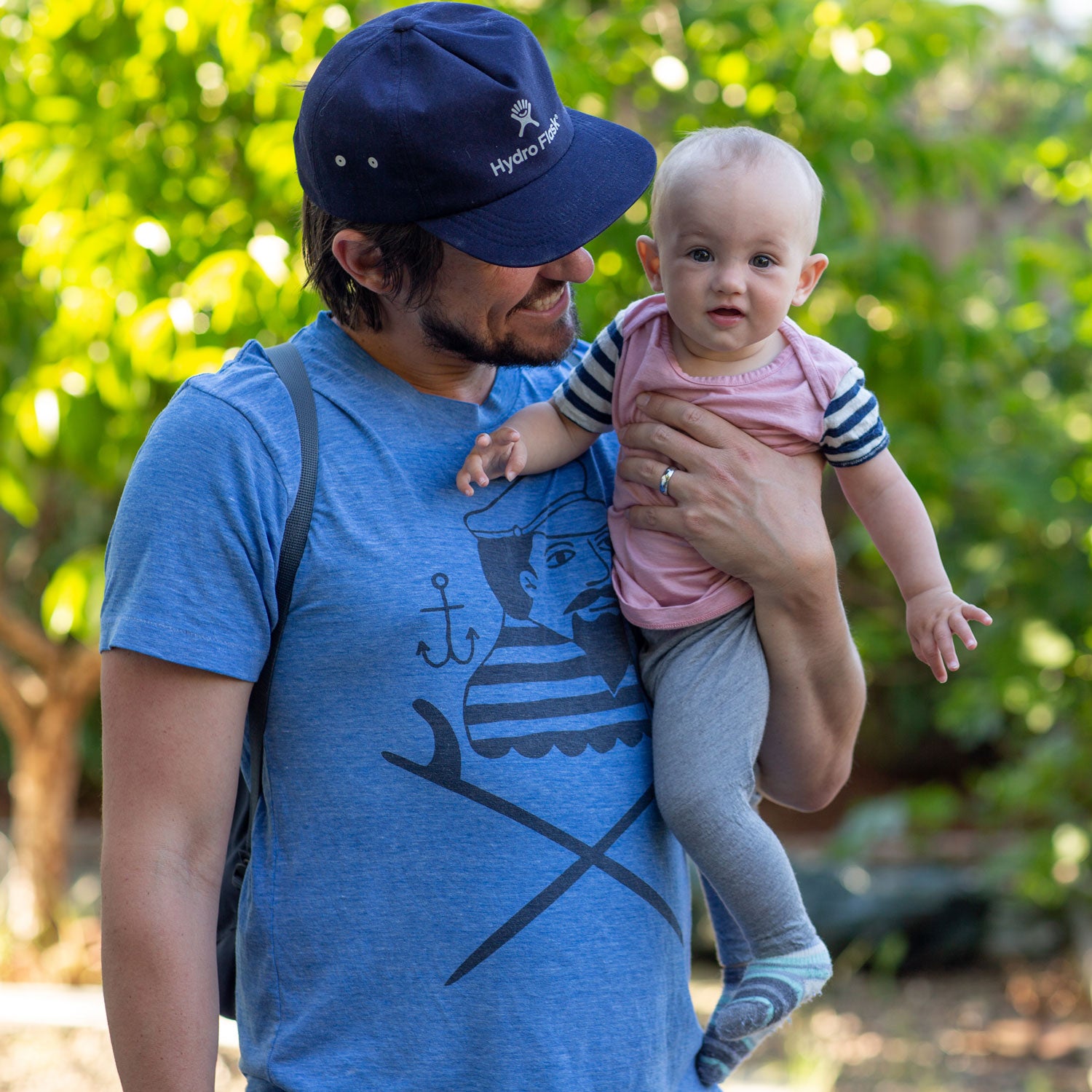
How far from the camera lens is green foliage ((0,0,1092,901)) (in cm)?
265

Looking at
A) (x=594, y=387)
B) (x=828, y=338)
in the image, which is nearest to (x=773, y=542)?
(x=594, y=387)

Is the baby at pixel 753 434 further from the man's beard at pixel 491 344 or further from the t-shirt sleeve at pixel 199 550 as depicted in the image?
the t-shirt sleeve at pixel 199 550

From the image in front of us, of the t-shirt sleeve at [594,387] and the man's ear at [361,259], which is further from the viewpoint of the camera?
the t-shirt sleeve at [594,387]

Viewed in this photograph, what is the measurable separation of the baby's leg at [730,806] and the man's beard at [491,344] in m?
0.37

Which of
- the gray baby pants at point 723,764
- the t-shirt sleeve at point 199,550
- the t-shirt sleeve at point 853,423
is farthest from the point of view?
the t-shirt sleeve at point 853,423

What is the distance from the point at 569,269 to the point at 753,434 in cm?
32

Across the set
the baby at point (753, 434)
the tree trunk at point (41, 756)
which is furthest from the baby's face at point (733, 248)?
the tree trunk at point (41, 756)

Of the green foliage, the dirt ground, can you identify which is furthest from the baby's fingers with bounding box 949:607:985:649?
the dirt ground

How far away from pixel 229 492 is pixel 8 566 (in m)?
5.69

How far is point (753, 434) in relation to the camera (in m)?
1.60

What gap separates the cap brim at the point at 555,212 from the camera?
1.42 metres

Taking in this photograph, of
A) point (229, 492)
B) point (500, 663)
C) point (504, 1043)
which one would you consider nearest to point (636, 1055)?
point (504, 1043)

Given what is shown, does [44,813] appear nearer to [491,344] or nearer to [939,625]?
[491,344]

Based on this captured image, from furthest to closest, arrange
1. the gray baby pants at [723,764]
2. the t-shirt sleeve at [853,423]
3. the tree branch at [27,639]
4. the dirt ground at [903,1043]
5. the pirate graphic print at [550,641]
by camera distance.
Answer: the tree branch at [27,639] < the dirt ground at [903,1043] < the t-shirt sleeve at [853,423] < the gray baby pants at [723,764] < the pirate graphic print at [550,641]
